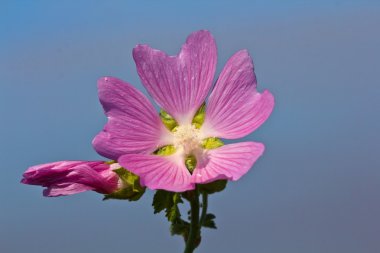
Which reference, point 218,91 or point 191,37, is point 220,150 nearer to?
point 218,91

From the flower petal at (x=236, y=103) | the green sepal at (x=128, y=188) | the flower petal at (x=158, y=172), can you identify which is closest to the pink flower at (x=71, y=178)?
the green sepal at (x=128, y=188)

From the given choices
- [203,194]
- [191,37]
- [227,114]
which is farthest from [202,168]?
[191,37]

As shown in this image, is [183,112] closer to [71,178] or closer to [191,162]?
[191,162]

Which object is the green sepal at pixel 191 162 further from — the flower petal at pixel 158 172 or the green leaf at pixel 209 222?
the green leaf at pixel 209 222

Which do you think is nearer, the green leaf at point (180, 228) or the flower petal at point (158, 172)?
the flower petal at point (158, 172)

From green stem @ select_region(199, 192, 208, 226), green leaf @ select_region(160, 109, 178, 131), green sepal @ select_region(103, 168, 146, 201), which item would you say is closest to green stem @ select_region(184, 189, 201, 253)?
green stem @ select_region(199, 192, 208, 226)

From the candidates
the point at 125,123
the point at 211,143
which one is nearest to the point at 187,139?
the point at 211,143
